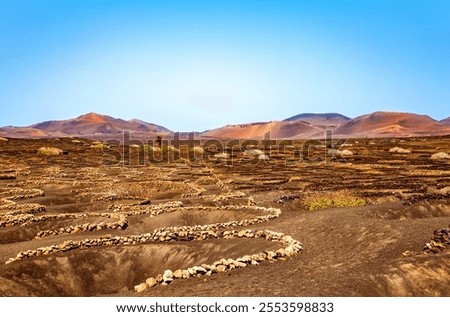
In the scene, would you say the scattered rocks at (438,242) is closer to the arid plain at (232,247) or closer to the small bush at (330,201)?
the arid plain at (232,247)

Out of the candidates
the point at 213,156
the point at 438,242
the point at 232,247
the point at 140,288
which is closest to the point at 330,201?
the point at 438,242

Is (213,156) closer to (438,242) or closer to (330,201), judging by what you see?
(330,201)

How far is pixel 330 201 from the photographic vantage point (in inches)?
932

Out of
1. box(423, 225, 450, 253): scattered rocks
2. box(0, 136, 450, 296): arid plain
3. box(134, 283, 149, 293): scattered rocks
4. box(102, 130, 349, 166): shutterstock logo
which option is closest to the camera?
box(0, 136, 450, 296): arid plain

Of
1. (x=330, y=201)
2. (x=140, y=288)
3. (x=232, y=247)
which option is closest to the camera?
(x=140, y=288)

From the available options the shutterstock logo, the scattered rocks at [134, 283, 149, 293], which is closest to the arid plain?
the scattered rocks at [134, 283, 149, 293]

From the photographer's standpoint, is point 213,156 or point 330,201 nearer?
point 330,201

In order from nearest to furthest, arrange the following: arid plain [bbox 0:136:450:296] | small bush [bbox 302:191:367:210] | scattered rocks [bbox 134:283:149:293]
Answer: arid plain [bbox 0:136:450:296]
scattered rocks [bbox 134:283:149:293]
small bush [bbox 302:191:367:210]

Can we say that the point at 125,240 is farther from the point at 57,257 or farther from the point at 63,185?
the point at 63,185

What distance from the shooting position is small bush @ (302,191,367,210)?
23172 mm

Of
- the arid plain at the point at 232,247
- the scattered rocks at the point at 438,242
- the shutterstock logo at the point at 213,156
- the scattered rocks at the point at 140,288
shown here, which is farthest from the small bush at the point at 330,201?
the shutterstock logo at the point at 213,156

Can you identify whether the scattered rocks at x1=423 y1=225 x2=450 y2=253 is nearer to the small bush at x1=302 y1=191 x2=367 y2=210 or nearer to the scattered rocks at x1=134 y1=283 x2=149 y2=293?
the scattered rocks at x1=134 y1=283 x2=149 y2=293

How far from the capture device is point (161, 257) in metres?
14.2
